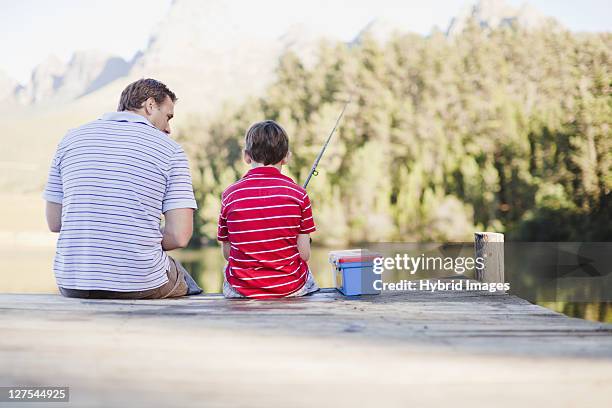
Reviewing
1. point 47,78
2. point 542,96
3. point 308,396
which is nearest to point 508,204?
point 542,96

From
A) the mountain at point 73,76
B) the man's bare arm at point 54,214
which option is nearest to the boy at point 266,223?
the man's bare arm at point 54,214

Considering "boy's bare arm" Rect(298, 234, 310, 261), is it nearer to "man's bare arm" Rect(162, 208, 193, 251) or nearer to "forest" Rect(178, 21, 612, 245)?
"man's bare arm" Rect(162, 208, 193, 251)

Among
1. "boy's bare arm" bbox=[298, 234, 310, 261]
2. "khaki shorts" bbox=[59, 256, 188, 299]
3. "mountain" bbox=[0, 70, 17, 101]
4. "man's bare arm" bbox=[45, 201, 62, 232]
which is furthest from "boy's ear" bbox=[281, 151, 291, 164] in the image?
"mountain" bbox=[0, 70, 17, 101]

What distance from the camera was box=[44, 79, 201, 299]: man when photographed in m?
2.08

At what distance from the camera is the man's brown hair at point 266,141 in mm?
2256

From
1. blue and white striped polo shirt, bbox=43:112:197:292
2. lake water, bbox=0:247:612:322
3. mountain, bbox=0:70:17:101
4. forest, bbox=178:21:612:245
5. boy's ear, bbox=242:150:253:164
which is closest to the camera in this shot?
blue and white striped polo shirt, bbox=43:112:197:292

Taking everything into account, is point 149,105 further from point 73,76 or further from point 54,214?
point 73,76

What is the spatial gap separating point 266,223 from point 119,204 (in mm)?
431

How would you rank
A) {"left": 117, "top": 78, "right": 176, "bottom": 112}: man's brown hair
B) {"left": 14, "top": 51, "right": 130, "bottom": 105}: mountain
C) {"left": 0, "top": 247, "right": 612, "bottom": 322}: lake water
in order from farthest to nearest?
{"left": 14, "top": 51, "right": 130, "bottom": 105}: mountain → {"left": 0, "top": 247, "right": 612, "bottom": 322}: lake water → {"left": 117, "top": 78, "right": 176, "bottom": 112}: man's brown hair

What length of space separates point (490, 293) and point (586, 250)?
1499 centimetres

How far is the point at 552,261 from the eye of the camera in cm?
1652

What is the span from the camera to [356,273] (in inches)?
93.0

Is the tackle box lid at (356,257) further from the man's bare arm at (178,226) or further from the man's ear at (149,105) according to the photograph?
the man's ear at (149,105)

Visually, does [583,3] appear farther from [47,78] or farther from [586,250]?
[47,78]
